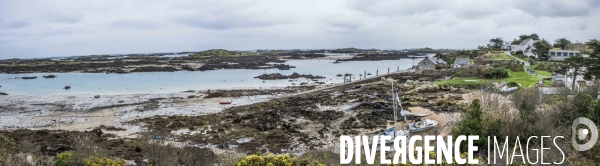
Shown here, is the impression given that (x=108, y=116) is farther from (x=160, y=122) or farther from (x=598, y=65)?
(x=598, y=65)

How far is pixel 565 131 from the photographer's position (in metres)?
13.6

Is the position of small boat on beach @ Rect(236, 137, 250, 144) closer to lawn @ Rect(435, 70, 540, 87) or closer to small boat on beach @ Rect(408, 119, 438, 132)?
small boat on beach @ Rect(408, 119, 438, 132)

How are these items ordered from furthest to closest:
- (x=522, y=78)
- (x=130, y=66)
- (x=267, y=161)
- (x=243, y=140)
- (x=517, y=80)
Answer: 1. (x=130, y=66)
2. (x=522, y=78)
3. (x=517, y=80)
4. (x=243, y=140)
5. (x=267, y=161)

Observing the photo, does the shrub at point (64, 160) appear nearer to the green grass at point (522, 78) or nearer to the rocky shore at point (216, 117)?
the rocky shore at point (216, 117)

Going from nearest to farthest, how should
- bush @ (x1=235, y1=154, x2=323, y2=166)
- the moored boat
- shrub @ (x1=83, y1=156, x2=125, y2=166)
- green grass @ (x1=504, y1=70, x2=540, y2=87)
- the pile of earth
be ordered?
bush @ (x1=235, y1=154, x2=323, y2=166) < shrub @ (x1=83, y1=156, x2=125, y2=166) < the moored boat < the pile of earth < green grass @ (x1=504, y1=70, x2=540, y2=87)

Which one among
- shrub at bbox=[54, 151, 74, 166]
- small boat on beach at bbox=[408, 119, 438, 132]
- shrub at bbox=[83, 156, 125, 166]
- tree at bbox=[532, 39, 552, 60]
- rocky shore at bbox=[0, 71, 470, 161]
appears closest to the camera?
shrub at bbox=[83, 156, 125, 166]

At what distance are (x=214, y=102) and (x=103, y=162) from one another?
2333 cm

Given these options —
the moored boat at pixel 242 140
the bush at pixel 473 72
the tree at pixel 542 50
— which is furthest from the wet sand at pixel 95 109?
the tree at pixel 542 50

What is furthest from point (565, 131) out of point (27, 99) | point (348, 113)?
point (27, 99)

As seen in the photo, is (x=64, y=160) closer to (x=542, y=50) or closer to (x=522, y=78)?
(x=522, y=78)

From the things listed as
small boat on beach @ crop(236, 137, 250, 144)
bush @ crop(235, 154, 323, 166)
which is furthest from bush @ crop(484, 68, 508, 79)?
bush @ crop(235, 154, 323, 166)

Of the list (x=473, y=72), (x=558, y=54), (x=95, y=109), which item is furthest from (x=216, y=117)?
(x=558, y=54)

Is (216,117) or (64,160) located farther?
(216,117)

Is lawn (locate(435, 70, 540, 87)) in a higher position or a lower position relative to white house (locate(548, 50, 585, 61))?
lower
